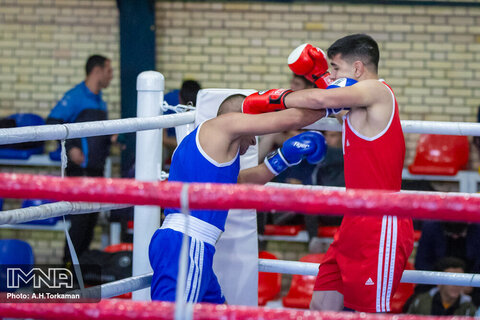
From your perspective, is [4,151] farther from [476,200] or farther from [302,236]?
[476,200]

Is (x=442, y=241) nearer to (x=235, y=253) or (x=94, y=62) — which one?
(x=235, y=253)

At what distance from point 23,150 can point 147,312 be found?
5301mm

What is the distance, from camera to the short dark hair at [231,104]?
2.51m

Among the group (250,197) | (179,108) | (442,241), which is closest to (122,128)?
(179,108)

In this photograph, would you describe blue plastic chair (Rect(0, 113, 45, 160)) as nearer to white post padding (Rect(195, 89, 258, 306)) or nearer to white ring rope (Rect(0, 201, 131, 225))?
white post padding (Rect(195, 89, 258, 306))

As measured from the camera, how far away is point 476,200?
1.07 meters

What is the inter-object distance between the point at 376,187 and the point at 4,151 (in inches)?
183

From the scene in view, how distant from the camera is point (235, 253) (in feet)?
8.30

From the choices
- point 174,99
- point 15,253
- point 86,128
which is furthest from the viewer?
point 174,99

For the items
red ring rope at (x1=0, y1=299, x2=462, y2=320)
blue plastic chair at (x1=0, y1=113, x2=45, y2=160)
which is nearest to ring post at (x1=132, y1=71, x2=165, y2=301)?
red ring rope at (x1=0, y1=299, x2=462, y2=320)

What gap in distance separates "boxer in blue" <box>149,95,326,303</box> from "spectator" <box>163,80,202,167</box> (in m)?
2.83

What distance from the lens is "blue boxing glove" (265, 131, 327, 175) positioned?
8.19 feet

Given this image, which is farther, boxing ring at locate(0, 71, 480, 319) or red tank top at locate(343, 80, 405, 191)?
red tank top at locate(343, 80, 405, 191)

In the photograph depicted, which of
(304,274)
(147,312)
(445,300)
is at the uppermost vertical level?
(147,312)
